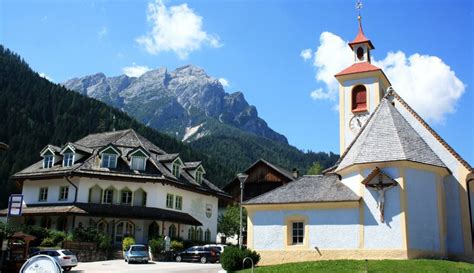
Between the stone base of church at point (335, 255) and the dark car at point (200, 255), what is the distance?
9.43 meters

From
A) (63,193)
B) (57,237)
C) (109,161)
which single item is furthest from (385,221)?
(63,193)

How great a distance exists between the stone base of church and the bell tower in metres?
15.0

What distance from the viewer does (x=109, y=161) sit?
44.6 m

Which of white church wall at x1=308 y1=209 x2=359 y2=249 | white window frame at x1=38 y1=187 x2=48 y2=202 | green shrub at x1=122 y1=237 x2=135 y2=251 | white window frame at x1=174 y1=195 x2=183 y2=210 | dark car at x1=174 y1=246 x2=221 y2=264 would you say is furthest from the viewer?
white window frame at x1=174 y1=195 x2=183 y2=210

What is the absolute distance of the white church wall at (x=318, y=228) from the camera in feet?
85.8

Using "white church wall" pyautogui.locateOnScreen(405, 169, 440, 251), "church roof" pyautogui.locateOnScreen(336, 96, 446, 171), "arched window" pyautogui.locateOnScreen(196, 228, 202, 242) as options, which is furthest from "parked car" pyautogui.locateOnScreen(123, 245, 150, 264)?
"white church wall" pyautogui.locateOnScreen(405, 169, 440, 251)

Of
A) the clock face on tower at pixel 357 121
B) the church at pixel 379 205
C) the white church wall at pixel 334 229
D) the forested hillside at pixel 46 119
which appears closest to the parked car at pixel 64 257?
the church at pixel 379 205

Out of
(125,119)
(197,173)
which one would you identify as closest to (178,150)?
(125,119)

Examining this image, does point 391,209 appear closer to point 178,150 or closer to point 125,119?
point 178,150

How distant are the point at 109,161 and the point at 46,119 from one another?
8404cm

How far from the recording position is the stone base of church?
24.7 m

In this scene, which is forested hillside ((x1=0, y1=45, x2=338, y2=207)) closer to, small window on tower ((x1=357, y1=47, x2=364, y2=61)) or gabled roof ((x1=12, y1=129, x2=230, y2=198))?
gabled roof ((x1=12, y1=129, x2=230, y2=198))

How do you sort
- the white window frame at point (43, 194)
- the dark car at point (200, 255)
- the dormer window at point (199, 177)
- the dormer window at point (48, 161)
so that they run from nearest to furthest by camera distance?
1. the dark car at point (200, 255)
2. the white window frame at point (43, 194)
3. the dormer window at point (48, 161)
4. the dormer window at point (199, 177)

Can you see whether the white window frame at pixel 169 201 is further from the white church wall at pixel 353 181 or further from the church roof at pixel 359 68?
the white church wall at pixel 353 181
